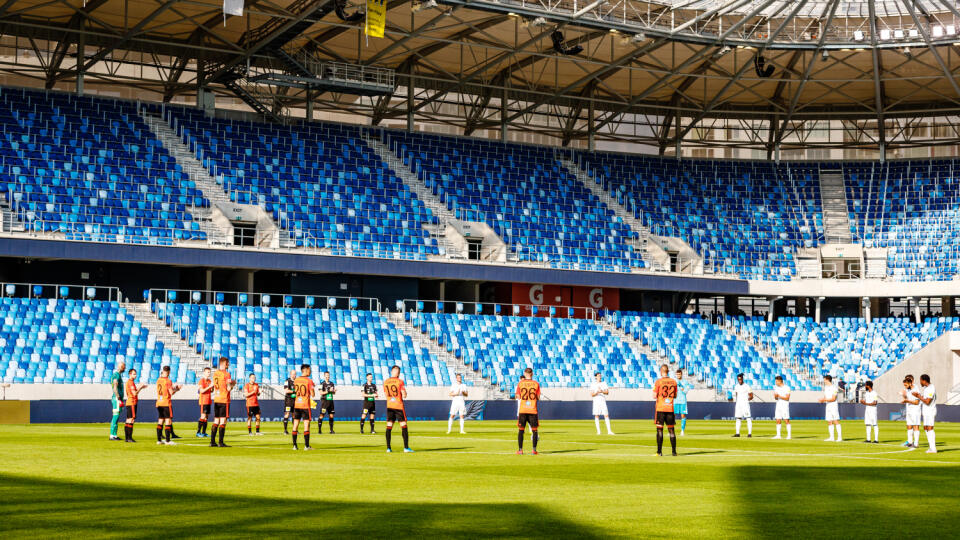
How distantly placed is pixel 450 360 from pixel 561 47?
14328mm

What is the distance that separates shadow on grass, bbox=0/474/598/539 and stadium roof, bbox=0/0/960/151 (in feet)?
111

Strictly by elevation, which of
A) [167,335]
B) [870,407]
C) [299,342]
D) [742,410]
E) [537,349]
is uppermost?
[167,335]

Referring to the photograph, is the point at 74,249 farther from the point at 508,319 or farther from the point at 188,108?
the point at 508,319

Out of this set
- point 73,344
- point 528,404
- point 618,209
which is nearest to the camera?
point 528,404

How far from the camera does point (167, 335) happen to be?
44438mm

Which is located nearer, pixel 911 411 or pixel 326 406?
pixel 911 411

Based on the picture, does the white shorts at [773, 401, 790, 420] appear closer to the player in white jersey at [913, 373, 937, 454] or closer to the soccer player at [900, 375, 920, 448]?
the soccer player at [900, 375, 920, 448]

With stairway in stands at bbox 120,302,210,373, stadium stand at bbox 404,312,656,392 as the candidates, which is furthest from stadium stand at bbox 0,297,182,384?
stadium stand at bbox 404,312,656,392

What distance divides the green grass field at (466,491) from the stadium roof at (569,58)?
26615 millimetres

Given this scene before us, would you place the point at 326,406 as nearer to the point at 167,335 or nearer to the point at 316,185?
the point at 167,335

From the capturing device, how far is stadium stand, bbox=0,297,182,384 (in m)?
39.2

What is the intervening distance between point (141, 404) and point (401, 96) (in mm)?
26358

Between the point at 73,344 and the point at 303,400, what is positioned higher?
the point at 73,344

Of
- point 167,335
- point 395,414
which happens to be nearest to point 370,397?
point 395,414
